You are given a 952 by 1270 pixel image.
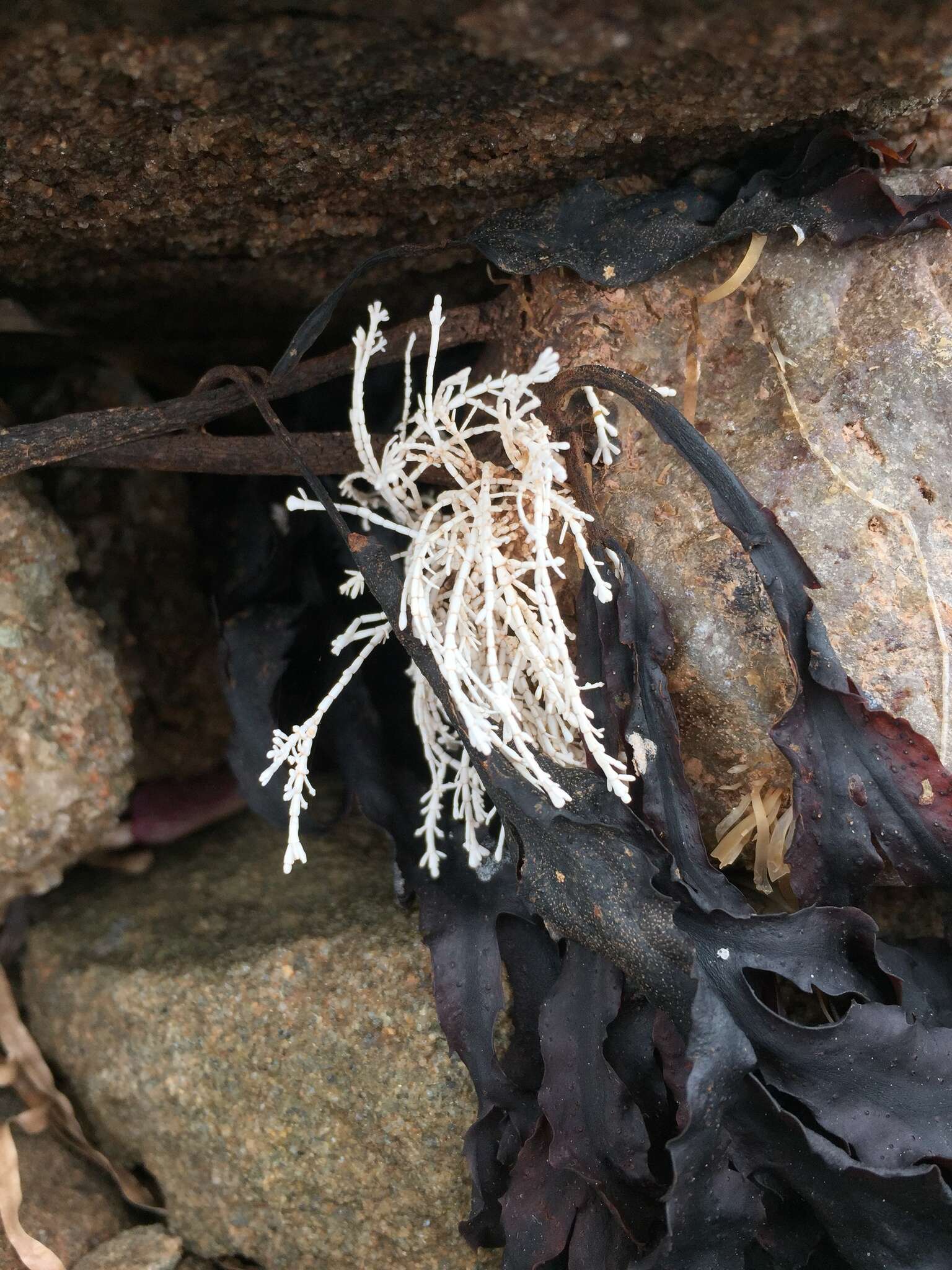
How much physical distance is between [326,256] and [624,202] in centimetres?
40

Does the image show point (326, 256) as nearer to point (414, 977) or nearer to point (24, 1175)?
point (414, 977)

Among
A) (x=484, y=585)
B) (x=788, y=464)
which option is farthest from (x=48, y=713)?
(x=788, y=464)

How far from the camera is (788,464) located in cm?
109

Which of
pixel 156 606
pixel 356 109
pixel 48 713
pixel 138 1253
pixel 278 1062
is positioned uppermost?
pixel 356 109

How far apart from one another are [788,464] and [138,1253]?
4.25ft

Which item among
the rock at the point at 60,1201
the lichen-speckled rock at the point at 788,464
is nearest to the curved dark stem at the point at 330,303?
the lichen-speckled rock at the point at 788,464

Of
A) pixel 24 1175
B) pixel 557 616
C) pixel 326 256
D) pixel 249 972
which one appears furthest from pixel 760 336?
pixel 24 1175

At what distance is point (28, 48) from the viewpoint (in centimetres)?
82

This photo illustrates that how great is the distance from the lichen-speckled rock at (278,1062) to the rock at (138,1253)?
3 cm

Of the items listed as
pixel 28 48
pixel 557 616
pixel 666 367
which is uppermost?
pixel 28 48

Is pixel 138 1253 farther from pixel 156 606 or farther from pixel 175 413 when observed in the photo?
pixel 175 413

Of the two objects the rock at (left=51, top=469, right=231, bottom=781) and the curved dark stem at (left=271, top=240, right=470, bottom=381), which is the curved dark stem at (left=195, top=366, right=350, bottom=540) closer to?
the curved dark stem at (left=271, top=240, right=470, bottom=381)

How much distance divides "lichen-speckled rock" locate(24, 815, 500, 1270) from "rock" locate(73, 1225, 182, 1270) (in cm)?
3

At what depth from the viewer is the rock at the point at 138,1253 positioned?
4.17ft
